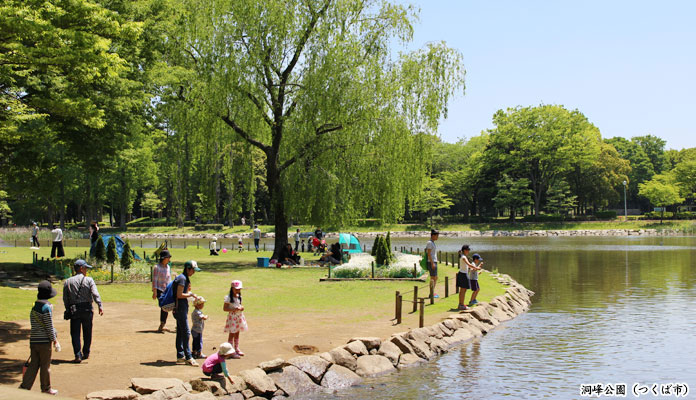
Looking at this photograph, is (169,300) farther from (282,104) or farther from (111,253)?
(282,104)

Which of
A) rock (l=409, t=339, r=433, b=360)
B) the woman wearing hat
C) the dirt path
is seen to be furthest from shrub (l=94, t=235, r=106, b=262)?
the woman wearing hat

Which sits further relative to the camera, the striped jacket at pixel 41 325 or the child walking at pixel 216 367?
the child walking at pixel 216 367

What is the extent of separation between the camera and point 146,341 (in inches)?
575

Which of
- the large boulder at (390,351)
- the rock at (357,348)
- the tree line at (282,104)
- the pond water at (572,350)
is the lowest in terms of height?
the pond water at (572,350)

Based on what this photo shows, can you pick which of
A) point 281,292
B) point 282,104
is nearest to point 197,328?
point 281,292

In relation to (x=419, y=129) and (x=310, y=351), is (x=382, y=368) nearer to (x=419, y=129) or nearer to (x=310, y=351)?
(x=310, y=351)

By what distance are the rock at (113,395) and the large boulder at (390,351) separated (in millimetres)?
6563

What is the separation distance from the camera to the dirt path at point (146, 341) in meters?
11.4

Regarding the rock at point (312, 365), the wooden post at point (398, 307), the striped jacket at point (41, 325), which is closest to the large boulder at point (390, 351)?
the rock at point (312, 365)

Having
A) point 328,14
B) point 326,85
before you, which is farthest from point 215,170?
point 328,14

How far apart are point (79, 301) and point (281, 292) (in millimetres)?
11334

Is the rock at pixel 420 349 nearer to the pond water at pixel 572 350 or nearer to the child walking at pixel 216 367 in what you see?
the pond water at pixel 572 350

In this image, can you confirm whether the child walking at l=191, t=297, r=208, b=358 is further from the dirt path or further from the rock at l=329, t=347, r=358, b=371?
the rock at l=329, t=347, r=358, b=371

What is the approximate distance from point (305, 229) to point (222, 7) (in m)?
40.9
